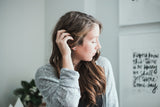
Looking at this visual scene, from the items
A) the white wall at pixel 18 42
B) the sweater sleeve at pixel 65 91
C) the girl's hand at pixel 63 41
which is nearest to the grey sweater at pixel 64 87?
the sweater sleeve at pixel 65 91

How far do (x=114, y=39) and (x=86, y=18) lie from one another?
80 cm

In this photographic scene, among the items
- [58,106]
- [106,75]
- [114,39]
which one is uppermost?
[114,39]

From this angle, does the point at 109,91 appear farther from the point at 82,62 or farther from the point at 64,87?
the point at 64,87

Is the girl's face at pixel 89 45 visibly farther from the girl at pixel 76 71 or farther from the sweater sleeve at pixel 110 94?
the sweater sleeve at pixel 110 94

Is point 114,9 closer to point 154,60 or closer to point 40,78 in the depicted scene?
point 154,60

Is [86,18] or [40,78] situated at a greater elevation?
[86,18]

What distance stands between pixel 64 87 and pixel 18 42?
1.08 metres

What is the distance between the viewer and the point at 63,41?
1099 mm

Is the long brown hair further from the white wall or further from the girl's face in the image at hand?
the white wall

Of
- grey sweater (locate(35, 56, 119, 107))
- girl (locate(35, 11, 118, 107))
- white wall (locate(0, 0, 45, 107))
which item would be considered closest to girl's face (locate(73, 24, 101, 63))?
girl (locate(35, 11, 118, 107))

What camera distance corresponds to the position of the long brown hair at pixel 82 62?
1086 mm

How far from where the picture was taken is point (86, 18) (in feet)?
3.65

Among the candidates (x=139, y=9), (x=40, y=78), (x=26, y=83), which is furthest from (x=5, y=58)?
(x=139, y=9)

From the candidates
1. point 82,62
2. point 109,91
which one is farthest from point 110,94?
point 82,62
